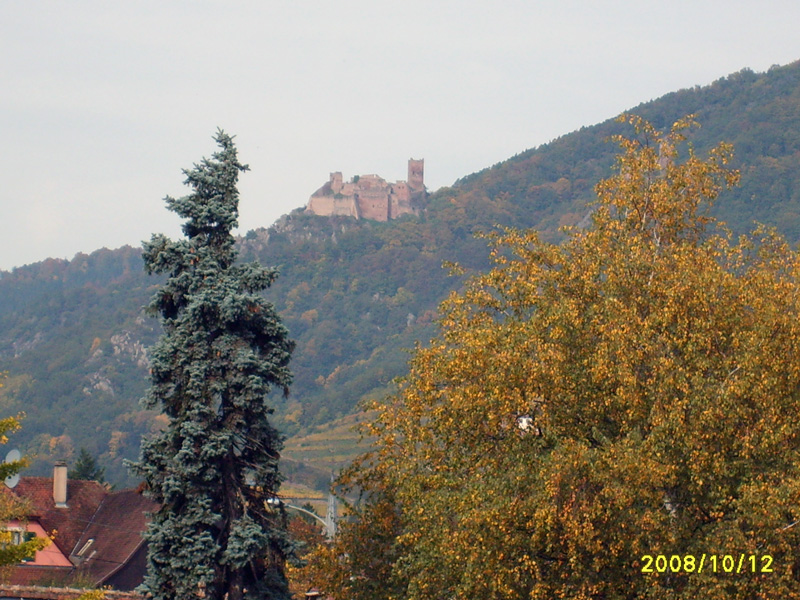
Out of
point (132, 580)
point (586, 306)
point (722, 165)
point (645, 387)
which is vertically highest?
point (722, 165)

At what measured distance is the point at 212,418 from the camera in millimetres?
23156

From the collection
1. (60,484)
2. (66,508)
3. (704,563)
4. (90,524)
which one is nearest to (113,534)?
(90,524)

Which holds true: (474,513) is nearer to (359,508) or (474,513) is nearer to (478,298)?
(478,298)

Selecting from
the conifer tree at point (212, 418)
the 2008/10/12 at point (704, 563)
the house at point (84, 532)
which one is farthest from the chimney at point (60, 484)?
the 2008/10/12 at point (704, 563)

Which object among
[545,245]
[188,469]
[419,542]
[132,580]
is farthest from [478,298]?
[132,580]

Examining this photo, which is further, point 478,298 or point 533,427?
point 478,298

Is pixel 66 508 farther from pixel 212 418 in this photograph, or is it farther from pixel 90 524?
pixel 212 418

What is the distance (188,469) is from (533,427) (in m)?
6.66

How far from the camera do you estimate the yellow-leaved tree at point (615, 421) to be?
19.2 metres

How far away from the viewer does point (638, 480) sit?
62.6ft

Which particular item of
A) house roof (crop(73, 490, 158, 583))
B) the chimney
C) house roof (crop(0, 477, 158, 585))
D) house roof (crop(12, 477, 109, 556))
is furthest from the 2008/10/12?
the chimney

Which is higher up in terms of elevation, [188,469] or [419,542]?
[188,469]

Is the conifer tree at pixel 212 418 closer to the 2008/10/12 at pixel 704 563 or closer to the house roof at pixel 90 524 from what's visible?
the 2008/10/12 at pixel 704 563

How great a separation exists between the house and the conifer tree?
19.8 meters
